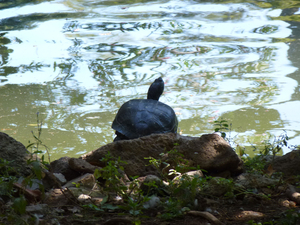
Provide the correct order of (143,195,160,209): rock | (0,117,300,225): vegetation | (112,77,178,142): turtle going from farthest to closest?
(112,77,178,142): turtle < (143,195,160,209): rock < (0,117,300,225): vegetation

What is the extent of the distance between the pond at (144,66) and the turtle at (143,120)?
22.9 inches

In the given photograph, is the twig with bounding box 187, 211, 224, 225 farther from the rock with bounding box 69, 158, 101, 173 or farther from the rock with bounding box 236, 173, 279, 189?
the rock with bounding box 69, 158, 101, 173

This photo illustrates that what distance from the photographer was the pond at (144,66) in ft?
14.9

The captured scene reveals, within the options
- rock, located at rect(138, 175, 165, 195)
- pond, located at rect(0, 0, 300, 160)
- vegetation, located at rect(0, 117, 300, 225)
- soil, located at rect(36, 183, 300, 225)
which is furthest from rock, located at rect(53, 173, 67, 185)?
pond, located at rect(0, 0, 300, 160)

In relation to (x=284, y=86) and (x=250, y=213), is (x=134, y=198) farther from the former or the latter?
(x=284, y=86)

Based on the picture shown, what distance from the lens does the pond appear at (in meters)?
4.55

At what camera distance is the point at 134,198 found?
1.92m

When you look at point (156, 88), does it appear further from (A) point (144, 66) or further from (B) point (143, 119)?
(A) point (144, 66)

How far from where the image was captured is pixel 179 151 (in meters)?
2.48

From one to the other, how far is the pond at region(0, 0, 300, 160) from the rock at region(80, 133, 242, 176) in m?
0.57

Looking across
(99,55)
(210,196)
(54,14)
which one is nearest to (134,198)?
(210,196)

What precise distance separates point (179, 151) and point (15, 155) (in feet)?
3.51

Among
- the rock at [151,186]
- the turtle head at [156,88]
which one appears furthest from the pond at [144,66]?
the rock at [151,186]

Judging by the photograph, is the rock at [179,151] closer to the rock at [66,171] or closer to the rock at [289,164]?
the rock at [66,171]
